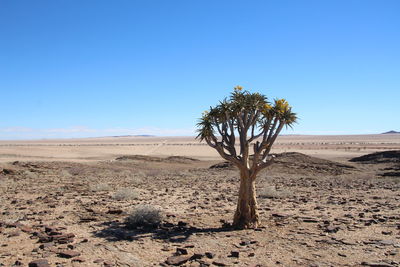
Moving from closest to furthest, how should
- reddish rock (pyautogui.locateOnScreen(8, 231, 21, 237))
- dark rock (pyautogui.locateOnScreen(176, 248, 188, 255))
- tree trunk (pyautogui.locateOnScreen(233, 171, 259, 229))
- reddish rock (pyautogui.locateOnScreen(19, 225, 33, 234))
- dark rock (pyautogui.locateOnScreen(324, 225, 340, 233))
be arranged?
dark rock (pyautogui.locateOnScreen(176, 248, 188, 255)) → reddish rock (pyautogui.locateOnScreen(8, 231, 21, 237)) → reddish rock (pyautogui.locateOnScreen(19, 225, 33, 234)) → dark rock (pyautogui.locateOnScreen(324, 225, 340, 233)) → tree trunk (pyautogui.locateOnScreen(233, 171, 259, 229))

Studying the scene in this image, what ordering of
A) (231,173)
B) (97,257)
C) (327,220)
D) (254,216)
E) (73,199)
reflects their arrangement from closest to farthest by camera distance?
(97,257), (254,216), (327,220), (73,199), (231,173)

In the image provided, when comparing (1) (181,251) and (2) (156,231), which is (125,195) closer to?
(2) (156,231)

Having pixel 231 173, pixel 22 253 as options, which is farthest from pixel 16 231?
pixel 231 173

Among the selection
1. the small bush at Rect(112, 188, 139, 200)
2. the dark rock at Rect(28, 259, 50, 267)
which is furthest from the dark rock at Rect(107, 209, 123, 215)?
the dark rock at Rect(28, 259, 50, 267)

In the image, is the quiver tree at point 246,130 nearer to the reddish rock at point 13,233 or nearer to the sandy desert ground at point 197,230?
the sandy desert ground at point 197,230

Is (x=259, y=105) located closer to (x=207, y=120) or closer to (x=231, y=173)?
(x=207, y=120)

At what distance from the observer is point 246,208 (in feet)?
32.5

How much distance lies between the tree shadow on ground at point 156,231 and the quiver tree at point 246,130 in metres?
0.89

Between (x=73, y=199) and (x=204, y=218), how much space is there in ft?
21.5

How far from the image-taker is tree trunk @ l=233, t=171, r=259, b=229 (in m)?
9.88

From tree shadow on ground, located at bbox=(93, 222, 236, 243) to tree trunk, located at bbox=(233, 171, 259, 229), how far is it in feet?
1.10

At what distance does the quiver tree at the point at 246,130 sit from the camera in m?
10.0

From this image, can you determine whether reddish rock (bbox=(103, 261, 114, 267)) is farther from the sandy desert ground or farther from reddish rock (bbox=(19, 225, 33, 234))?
reddish rock (bbox=(19, 225, 33, 234))

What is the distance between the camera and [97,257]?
24.3 feet
